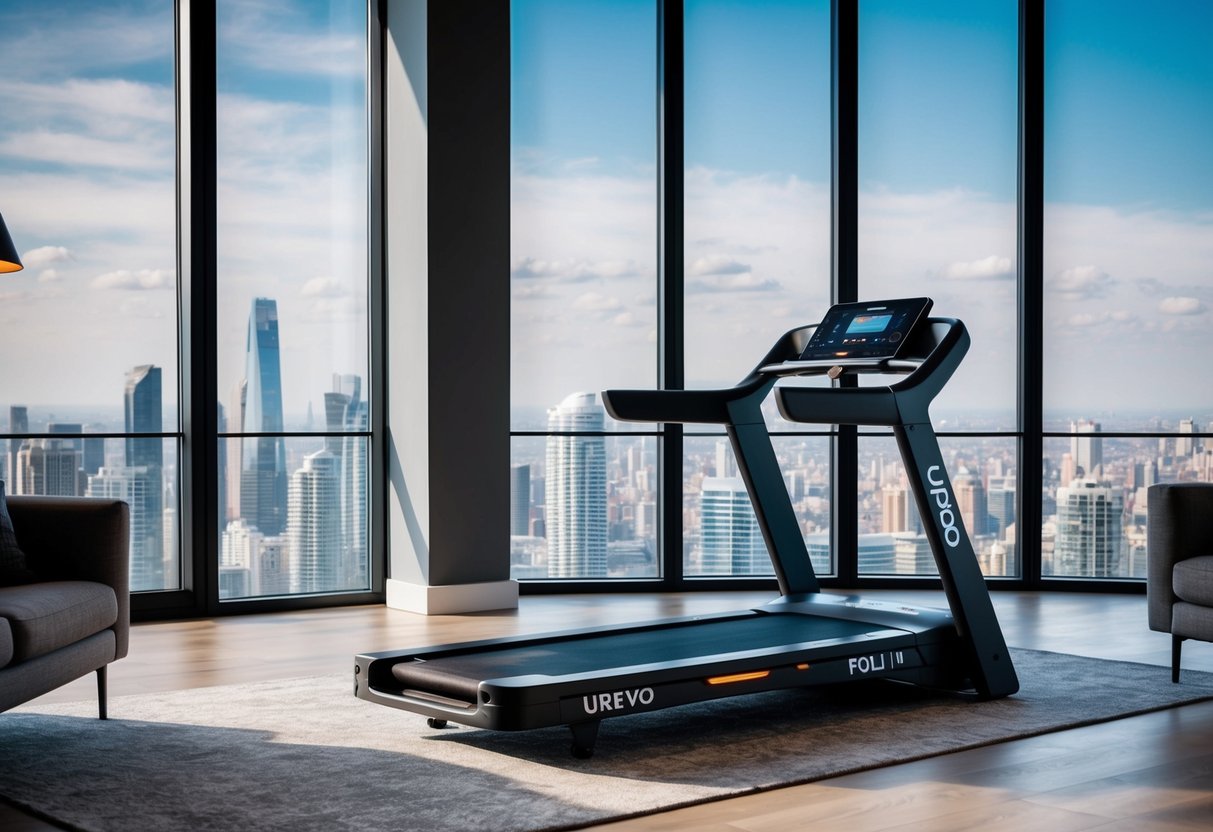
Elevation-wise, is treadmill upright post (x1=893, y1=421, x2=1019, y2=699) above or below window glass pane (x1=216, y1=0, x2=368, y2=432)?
below

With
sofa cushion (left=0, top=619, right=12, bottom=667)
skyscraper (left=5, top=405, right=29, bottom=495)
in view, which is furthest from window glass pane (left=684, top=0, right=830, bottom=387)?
sofa cushion (left=0, top=619, right=12, bottom=667)

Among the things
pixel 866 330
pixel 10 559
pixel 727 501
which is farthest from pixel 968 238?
pixel 10 559

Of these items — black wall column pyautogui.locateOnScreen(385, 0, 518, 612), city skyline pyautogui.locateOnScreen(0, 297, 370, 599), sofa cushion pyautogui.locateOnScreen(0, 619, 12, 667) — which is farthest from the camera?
black wall column pyautogui.locateOnScreen(385, 0, 518, 612)

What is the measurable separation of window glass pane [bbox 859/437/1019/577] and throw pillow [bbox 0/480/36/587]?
13.5 ft

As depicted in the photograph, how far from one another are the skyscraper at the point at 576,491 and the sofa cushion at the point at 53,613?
116 inches

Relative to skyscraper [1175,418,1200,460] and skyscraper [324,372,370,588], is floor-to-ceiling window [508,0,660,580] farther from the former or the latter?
skyscraper [1175,418,1200,460]

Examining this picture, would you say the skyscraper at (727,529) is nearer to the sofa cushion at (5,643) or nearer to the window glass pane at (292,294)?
the window glass pane at (292,294)

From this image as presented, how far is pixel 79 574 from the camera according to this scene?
3730 mm

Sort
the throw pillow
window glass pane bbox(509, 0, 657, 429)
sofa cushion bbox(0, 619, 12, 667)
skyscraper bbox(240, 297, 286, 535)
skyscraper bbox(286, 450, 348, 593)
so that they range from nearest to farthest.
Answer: sofa cushion bbox(0, 619, 12, 667) → the throw pillow → skyscraper bbox(240, 297, 286, 535) → skyscraper bbox(286, 450, 348, 593) → window glass pane bbox(509, 0, 657, 429)

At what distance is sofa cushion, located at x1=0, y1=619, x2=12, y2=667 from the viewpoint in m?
3.08

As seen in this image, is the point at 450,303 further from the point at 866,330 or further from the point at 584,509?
the point at 866,330

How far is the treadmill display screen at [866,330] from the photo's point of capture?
13.8 feet

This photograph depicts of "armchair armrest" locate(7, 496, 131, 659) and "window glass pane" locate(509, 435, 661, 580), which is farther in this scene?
"window glass pane" locate(509, 435, 661, 580)

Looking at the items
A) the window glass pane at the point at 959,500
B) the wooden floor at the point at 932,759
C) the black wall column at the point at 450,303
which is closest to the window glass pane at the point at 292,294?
the black wall column at the point at 450,303
